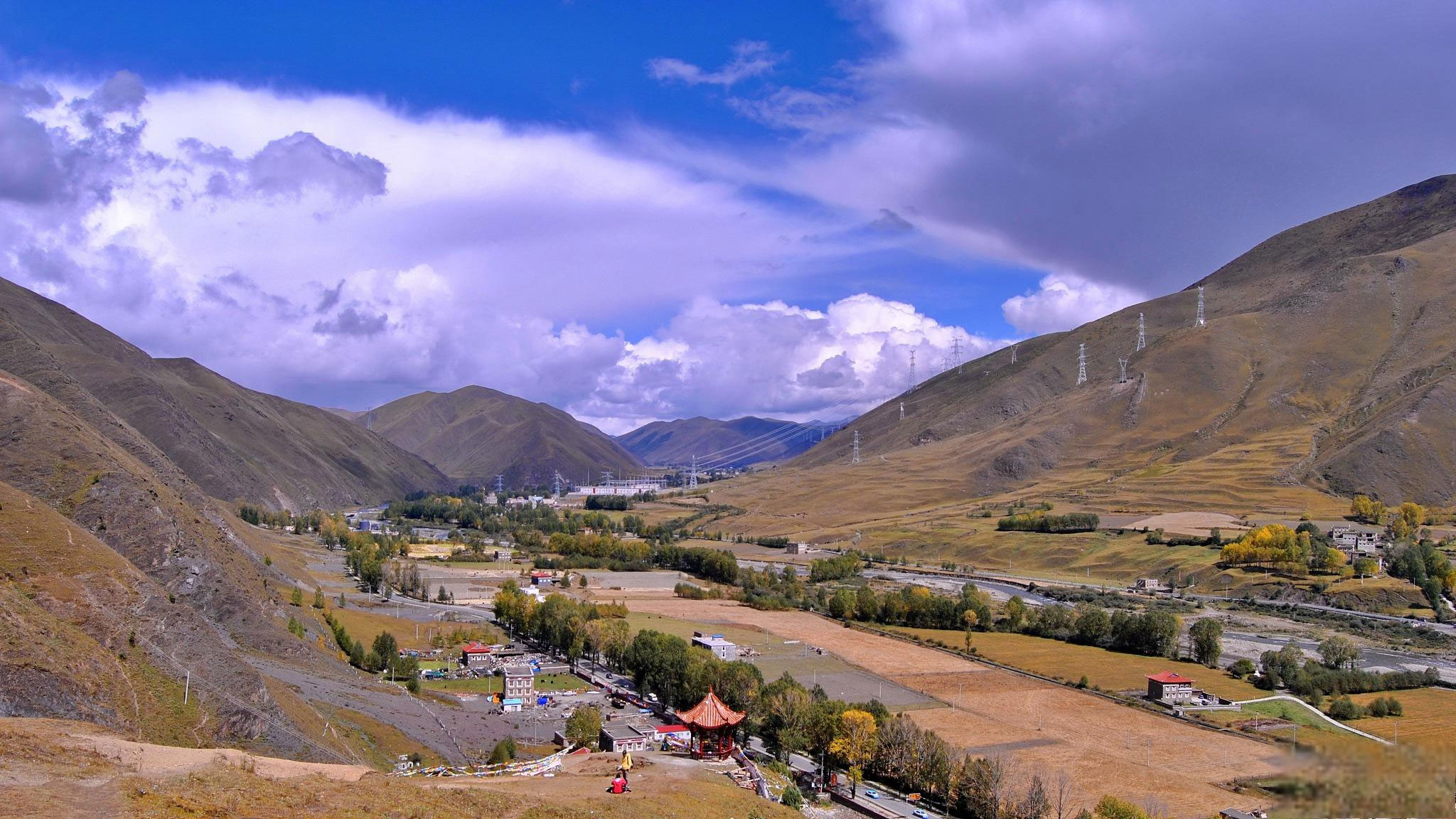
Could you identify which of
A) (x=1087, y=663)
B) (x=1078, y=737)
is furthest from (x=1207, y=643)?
(x=1078, y=737)

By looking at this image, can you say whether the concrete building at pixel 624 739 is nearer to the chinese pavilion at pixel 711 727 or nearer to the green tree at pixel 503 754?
the chinese pavilion at pixel 711 727

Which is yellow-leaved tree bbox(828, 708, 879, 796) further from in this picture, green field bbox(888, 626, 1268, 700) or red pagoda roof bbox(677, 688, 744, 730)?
green field bbox(888, 626, 1268, 700)

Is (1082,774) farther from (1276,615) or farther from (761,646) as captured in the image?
(1276,615)

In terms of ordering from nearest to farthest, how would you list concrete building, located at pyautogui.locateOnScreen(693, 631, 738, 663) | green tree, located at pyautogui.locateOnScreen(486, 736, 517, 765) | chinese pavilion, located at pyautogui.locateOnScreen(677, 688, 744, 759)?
chinese pavilion, located at pyautogui.locateOnScreen(677, 688, 744, 759) < green tree, located at pyautogui.locateOnScreen(486, 736, 517, 765) < concrete building, located at pyautogui.locateOnScreen(693, 631, 738, 663)

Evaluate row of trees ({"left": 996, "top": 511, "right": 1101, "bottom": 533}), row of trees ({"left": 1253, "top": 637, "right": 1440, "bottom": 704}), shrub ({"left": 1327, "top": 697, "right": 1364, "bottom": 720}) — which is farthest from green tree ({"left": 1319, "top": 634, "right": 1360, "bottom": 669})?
row of trees ({"left": 996, "top": 511, "right": 1101, "bottom": 533})

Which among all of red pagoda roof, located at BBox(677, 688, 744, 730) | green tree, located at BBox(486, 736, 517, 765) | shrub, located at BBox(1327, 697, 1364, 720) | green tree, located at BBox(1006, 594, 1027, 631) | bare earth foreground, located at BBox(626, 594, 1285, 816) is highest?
red pagoda roof, located at BBox(677, 688, 744, 730)

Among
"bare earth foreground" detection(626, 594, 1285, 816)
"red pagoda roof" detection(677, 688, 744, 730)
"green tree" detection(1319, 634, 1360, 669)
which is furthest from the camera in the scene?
"green tree" detection(1319, 634, 1360, 669)

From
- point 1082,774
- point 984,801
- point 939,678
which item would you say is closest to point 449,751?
point 984,801

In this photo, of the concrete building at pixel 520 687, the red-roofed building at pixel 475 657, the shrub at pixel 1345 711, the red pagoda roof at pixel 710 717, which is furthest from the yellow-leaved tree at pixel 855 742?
the red-roofed building at pixel 475 657
